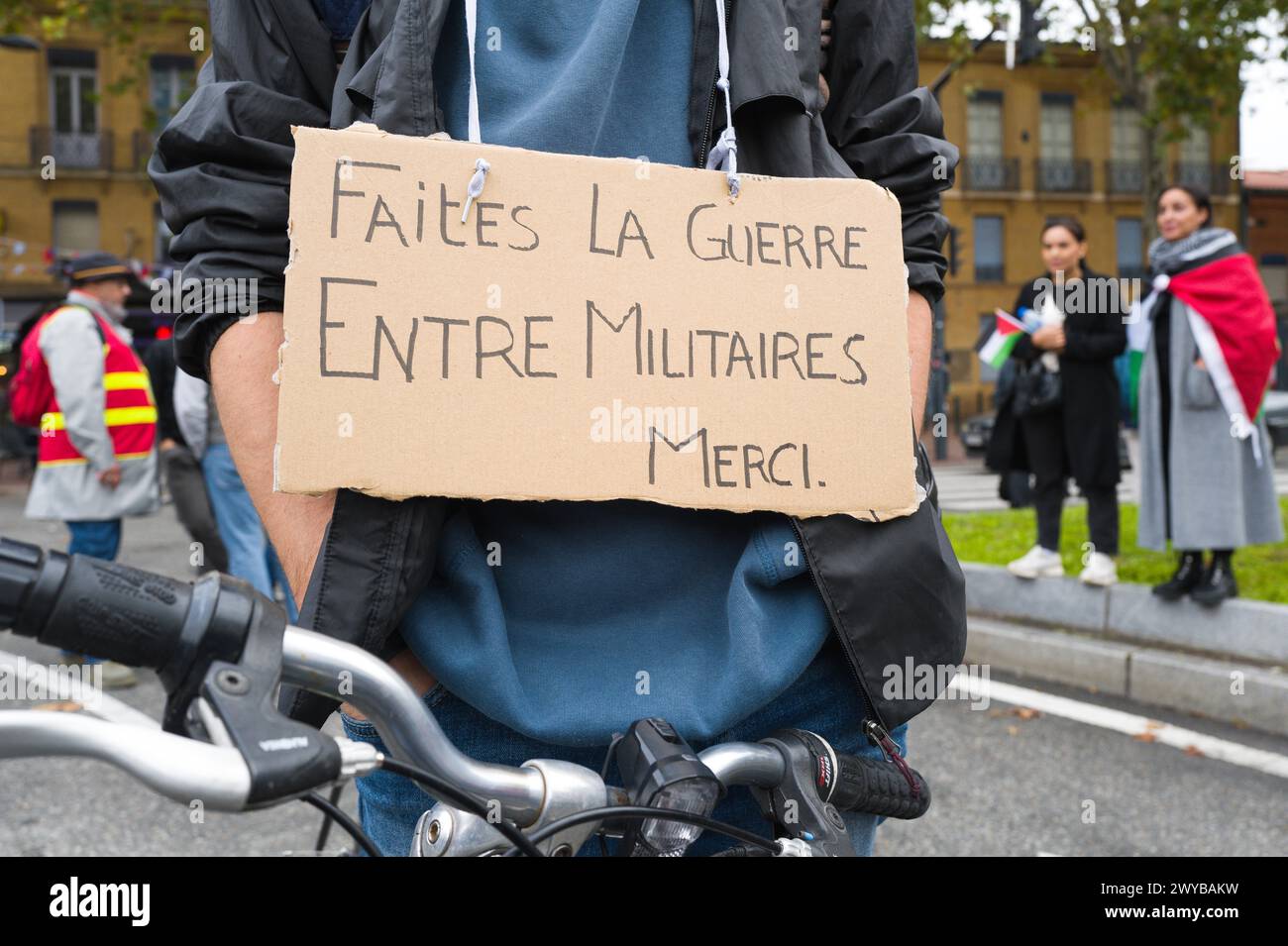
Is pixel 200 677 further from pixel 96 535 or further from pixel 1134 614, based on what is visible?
pixel 96 535

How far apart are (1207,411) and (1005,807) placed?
2.79 m

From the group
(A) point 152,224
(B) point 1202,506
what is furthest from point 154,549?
(A) point 152,224

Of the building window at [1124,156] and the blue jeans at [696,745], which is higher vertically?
the building window at [1124,156]

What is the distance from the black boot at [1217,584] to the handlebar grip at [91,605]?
17.7ft

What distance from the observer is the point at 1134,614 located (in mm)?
5703

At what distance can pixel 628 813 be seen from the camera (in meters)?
0.97

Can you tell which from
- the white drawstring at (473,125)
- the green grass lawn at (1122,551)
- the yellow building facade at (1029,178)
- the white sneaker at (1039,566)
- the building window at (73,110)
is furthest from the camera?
the yellow building facade at (1029,178)

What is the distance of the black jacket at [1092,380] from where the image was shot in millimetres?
6523

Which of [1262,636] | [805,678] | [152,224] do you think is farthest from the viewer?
[152,224]

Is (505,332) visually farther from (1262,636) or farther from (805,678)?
(1262,636)

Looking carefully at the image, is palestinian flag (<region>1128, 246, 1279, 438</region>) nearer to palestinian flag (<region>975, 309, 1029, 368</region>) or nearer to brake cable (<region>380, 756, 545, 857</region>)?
palestinian flag (<region>975, 309, 1029, 368</region>)

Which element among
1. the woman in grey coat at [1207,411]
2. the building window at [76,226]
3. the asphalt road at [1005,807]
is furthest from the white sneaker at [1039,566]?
the building window at [76,226]

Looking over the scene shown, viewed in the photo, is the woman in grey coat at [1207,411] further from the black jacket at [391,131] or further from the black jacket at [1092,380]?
the black jacket at [391,131]
